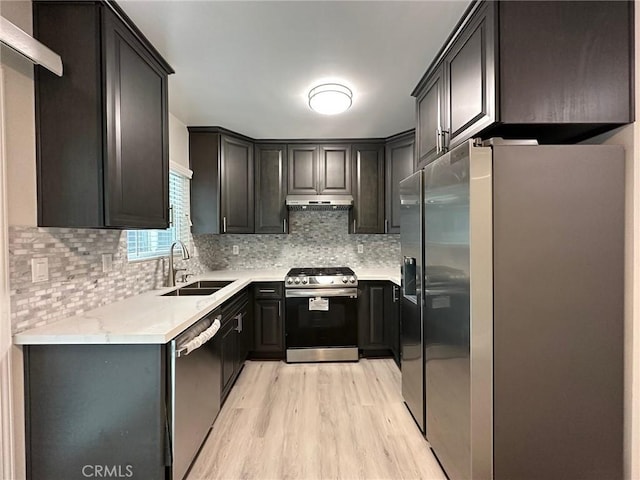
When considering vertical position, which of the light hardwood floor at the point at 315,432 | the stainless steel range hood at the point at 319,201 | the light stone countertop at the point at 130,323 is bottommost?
the light hardwood floor at the point at 315,432

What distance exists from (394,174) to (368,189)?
34 cm

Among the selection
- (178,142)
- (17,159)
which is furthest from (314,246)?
(17,159)

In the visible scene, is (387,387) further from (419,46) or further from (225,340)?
(419,46)

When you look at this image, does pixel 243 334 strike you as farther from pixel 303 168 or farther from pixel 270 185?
pixel 303 168

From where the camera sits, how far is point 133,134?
1.60 metres

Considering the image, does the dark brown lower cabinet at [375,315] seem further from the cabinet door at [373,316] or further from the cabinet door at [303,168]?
the cabinet door at [303,168]

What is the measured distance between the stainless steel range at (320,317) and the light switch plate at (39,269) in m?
1.94

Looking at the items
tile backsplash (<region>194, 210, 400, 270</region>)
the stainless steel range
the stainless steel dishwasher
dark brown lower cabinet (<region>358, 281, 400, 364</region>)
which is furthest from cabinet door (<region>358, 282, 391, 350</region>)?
the stainless steel dishwasher

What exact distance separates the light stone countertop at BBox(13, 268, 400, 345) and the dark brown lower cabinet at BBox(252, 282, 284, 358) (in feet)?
3.32

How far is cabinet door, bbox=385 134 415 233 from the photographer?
3.28 meters

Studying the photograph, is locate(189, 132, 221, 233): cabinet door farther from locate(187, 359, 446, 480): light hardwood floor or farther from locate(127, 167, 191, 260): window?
locate(187, 359, 446, 480): light hardwood floor

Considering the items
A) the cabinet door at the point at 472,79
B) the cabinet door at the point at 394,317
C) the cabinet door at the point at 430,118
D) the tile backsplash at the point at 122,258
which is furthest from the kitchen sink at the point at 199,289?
the cabinet door at the point at 472,79

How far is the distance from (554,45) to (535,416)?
1.63 metres

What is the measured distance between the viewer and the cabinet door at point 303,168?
3.47 metres
